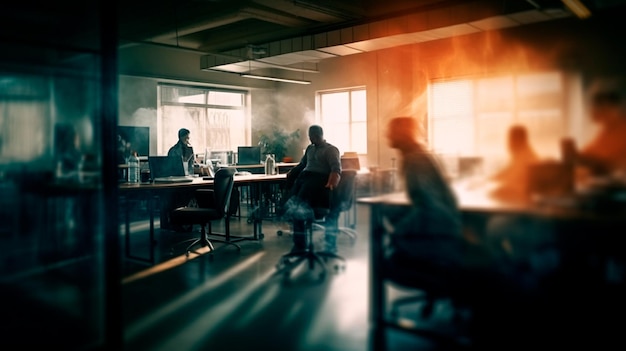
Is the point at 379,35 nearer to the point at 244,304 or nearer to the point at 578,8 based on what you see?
the point at 578,8

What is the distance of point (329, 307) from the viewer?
354 centimetres

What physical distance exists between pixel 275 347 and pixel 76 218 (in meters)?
2.20

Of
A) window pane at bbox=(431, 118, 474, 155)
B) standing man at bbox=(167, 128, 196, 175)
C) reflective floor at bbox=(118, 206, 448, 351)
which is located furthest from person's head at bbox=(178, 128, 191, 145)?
window pane at bbox=(431, 118, 474, 155)

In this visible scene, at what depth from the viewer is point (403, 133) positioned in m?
2.97

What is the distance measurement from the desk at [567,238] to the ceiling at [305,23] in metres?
4.10

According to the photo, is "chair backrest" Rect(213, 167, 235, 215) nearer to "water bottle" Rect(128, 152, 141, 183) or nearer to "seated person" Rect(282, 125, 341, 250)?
"seated person" Rect(282, 125, 341, 250)

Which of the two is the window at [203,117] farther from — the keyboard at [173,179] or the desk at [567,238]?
the desk at [567,238]

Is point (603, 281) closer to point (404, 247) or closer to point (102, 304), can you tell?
point (404, 247)

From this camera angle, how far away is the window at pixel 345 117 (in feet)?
37.7

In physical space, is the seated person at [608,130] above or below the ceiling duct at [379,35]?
below

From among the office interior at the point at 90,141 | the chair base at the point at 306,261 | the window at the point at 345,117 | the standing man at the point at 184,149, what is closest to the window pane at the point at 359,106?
the window at the point at 345,117

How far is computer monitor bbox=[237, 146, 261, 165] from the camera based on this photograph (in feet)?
30.1

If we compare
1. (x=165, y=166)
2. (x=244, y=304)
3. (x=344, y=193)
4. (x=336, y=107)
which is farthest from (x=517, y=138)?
(x=336, y=107)

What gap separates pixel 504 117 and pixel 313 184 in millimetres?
2648
